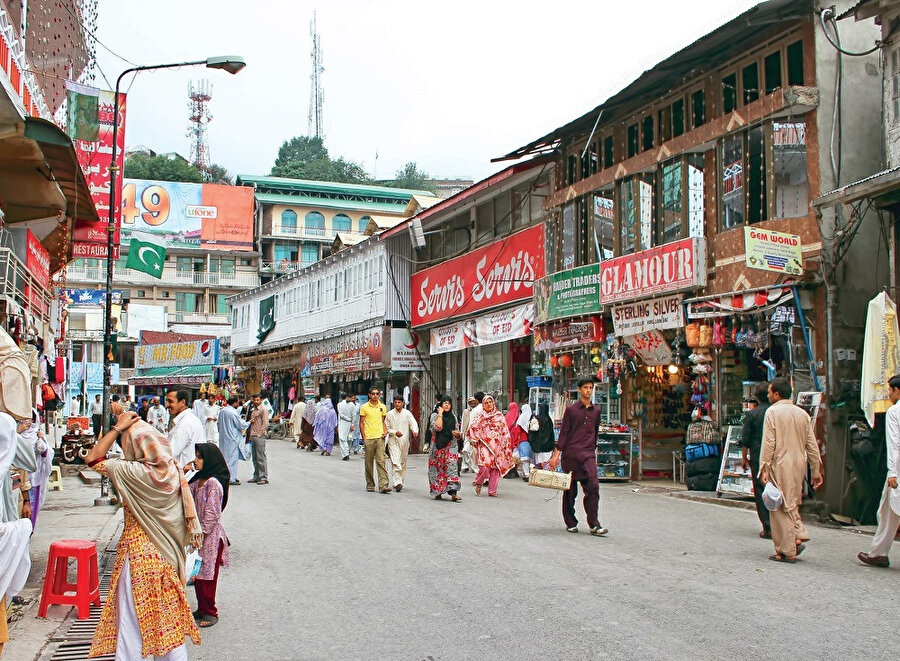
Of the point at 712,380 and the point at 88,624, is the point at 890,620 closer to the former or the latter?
the point at 88,624

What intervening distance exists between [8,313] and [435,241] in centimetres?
2213

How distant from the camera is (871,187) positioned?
1142cm

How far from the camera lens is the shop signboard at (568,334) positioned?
19906mm

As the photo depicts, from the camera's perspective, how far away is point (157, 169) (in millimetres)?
77812

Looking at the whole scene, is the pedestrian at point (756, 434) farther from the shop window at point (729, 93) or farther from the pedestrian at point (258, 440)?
the pedestrian at point (258, 440)

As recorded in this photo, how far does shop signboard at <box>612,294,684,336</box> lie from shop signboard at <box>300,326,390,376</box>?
13.5 meters

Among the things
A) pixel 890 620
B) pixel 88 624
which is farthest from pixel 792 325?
pixel 88 624

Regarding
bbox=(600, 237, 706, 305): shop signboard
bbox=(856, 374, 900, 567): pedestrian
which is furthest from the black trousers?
bbox=(600, 237, 706, 305): shop signboard

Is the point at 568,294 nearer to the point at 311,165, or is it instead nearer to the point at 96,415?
the point at 96,415

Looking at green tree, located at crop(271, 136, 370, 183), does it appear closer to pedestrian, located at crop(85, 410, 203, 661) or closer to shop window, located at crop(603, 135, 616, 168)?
shop window, located at crop(603, 135, 616, 168)

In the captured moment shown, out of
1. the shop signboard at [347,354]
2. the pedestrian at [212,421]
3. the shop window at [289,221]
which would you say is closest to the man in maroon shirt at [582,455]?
the pedestrian at [212,421]

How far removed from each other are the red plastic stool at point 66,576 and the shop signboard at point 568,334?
46.4 ft

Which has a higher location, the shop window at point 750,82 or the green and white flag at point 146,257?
the shop window at point 750,82

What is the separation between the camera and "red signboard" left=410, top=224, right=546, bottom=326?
931 inches
